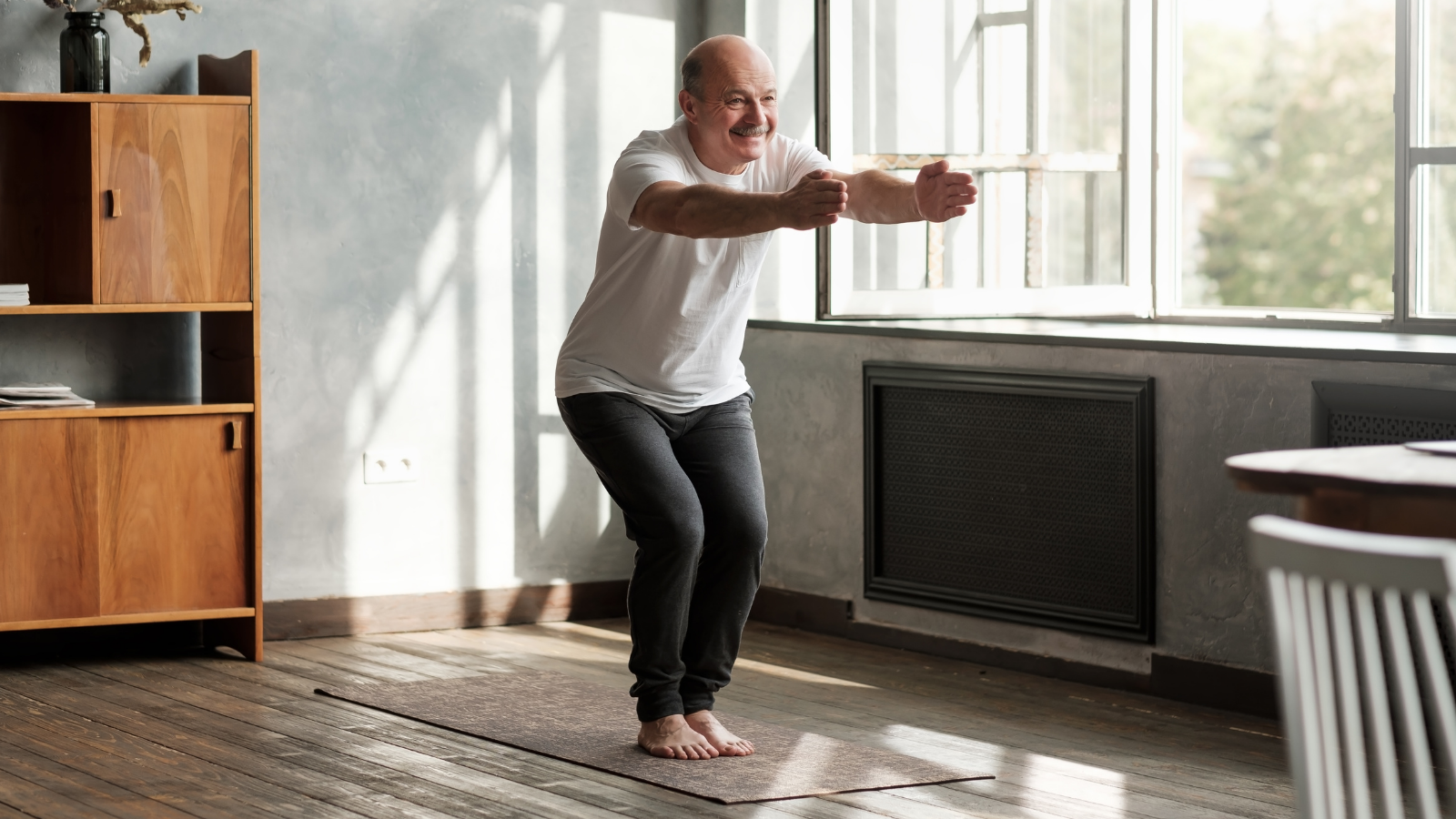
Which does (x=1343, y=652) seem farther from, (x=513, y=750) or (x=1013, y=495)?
(x=1013, y=495)

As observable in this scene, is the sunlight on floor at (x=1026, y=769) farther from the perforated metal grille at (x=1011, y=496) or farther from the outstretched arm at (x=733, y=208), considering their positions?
the outstretched arm at (x=733, y=208)

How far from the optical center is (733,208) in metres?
2.79

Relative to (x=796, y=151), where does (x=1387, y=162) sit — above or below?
above

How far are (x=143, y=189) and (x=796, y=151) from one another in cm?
173

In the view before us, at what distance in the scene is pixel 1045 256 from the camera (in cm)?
466

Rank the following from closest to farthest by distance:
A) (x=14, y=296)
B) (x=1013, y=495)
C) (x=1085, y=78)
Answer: (x=14, y=296) → (x=1013, y=495) → (x=1085, y=78)

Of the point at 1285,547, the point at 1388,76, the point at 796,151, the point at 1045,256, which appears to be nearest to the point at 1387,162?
Result: the point at 1388,76

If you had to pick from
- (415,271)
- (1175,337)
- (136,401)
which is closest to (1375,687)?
(1175,337)

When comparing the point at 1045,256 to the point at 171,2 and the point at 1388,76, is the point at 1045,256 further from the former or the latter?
the point at 1388,76

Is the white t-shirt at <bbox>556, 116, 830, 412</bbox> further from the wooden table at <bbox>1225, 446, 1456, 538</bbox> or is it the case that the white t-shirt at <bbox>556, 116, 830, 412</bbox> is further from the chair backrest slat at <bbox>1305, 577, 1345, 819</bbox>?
the chair backrest slat at <bbox>1305, 577, 1345, 819</bbox>

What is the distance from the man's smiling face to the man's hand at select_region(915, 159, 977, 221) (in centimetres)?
32

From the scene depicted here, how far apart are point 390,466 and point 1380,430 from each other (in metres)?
2.54

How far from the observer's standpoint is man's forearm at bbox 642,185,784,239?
9.09ft

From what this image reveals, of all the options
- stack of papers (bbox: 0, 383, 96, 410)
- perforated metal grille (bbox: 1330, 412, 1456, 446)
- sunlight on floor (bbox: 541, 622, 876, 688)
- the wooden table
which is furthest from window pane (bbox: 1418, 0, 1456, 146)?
stack of papers (bbox: 0, 383, 96, 410)
